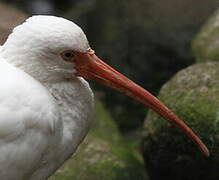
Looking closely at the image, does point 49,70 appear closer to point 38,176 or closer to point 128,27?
point 38,176

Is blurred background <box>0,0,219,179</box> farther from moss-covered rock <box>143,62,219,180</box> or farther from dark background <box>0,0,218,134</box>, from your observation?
moss-covered rock <box>143,62,219,180</box>

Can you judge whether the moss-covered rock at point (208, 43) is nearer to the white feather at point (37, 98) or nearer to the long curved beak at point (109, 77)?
the long curved beak at point (109, 77)

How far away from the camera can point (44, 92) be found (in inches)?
132

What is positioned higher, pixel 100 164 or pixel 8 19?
pixel 100 164

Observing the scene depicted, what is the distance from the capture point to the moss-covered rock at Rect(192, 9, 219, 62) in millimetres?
5953

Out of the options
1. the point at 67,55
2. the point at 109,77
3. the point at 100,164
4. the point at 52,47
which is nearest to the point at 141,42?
the point at 100,164

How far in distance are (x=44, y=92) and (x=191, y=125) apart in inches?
55.6

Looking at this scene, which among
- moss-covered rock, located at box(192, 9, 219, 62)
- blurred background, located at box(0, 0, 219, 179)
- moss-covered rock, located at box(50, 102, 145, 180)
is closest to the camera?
moss-covered rock, located at box(50, 102, 145, 180)

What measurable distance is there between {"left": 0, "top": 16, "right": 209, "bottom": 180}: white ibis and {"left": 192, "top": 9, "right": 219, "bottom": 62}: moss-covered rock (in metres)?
2.43

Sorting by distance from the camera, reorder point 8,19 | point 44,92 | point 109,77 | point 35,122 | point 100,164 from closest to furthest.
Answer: point 35,122 < point 44,92 < point 109,77 < point 100,164 < point 8,19

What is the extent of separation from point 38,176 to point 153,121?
53.6 inches

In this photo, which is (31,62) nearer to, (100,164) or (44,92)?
(44,92)

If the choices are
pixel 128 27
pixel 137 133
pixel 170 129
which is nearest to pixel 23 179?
pixel 170 129

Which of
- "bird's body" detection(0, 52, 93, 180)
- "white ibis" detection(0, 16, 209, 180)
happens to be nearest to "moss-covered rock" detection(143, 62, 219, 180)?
"white ibis" detection(0, 16, 209, 180)
